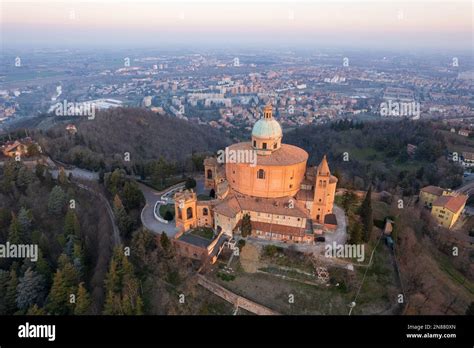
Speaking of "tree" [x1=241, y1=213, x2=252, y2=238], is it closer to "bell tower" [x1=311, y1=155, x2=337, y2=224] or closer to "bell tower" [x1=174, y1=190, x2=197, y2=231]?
"bell tower" [x1=174, y1=190, x2=197, y2=231]

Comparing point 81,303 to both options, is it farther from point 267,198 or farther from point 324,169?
point 324,169

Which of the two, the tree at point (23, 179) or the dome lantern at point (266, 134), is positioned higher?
the dome lantern at point (266, 134)

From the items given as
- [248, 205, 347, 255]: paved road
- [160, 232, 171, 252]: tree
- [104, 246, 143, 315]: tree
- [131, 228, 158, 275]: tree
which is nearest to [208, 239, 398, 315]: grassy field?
[248, 205, 347, 255]: paved road

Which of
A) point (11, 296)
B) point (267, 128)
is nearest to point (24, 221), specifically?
point (11, 296)

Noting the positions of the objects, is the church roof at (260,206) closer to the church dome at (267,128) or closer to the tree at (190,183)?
the church dome at (267,128)

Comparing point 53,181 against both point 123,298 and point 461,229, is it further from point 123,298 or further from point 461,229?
point 461,229

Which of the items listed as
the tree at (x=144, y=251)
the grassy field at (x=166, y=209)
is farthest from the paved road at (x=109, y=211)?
the grassy field at (x=166, y=209)

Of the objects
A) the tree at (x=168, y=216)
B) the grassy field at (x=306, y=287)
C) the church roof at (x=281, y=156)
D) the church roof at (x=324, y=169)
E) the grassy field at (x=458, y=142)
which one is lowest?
the grassy field at (x=306, y=287)
